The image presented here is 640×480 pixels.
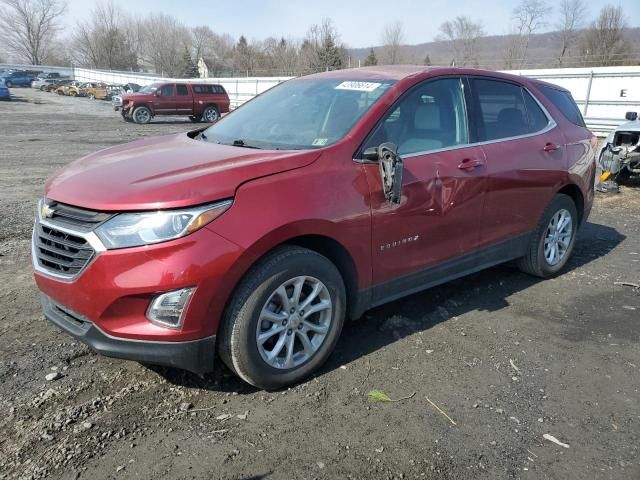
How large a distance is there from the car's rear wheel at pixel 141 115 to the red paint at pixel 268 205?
21627 millimetres

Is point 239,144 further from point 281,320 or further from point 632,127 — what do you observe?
point 632,127

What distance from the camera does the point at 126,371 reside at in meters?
3.27

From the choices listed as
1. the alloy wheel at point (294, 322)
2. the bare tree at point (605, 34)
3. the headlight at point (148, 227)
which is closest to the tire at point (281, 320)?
the alloy wheel at point (294, 322)

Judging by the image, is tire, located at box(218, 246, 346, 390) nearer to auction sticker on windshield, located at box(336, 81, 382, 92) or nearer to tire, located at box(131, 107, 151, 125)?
auction sticker on windshield, located at box(336, 81, 382, 92)

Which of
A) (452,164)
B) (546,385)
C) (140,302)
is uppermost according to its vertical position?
(452,164)

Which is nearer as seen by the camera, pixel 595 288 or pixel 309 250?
pixel 309 250

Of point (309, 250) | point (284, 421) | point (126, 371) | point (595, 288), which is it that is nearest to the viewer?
point (284, 421)

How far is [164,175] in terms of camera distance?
2.86 m

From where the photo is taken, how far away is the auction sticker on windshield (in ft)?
→ 12.2

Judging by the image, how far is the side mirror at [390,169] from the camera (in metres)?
3.22

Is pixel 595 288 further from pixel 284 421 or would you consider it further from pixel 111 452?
pixel 111 452

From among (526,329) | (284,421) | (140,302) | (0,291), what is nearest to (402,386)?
(284,421)

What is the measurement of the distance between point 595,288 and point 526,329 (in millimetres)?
1341

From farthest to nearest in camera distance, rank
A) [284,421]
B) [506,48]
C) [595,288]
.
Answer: [506,48] → [595,288] → [284,421]
